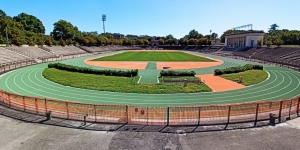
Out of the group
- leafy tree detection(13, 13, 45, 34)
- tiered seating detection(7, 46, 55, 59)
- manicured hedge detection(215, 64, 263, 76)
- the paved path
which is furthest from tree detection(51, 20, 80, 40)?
the paved path

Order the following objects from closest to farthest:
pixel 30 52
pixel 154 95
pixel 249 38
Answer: pixel 154 95, pixel 30 52, pixel 249 38

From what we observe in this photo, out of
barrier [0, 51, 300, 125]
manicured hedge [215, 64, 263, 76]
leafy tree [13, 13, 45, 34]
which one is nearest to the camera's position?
barrier [0, 51, 300, 125]

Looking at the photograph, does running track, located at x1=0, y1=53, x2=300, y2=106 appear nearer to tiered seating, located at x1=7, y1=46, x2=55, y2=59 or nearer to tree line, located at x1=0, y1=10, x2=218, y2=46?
tiered seating, located at x1=7, y1=46, x2=55, y2=59

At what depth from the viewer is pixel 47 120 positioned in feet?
38.1

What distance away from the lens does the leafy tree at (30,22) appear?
332ft

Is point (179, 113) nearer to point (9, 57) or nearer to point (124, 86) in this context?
point (124, 86)

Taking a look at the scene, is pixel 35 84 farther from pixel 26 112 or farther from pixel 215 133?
pixel 215 133

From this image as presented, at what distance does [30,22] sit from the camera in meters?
105

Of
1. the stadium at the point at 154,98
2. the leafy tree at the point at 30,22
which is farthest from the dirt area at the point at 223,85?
the leafy tree at the point at 30,22

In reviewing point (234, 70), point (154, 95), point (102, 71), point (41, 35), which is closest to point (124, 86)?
point (154, 95)

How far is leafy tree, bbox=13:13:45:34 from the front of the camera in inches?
3987

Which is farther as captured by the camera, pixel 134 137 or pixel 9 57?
pixel 9 57

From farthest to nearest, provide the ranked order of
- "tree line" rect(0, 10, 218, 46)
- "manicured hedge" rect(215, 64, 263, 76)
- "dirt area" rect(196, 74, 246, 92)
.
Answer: "tree line" rect(0, 10, 218, 46) < "manicured hedge" rect(215, 64, 263, 76) < "dirt area" rect(196, 74, 246, 92)

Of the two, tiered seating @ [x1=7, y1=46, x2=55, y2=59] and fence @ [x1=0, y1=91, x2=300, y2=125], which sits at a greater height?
tiered seating @ [x1=7, y1=46, x2=55, y2=59]
